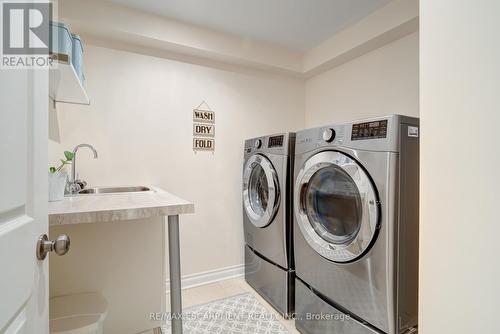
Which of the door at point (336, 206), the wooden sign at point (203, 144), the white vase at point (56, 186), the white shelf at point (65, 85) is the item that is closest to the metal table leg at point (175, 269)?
the white vase at point (56, 186)

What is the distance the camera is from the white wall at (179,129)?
1937 mm

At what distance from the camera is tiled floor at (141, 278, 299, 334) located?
6.60ft

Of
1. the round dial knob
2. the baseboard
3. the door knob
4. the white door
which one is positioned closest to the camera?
the white door

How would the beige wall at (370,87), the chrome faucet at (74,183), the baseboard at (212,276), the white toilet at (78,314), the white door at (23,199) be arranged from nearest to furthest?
the white door at (23,199) → the white toilet at (78,314) → the chrome faucet at (74,183) → the beige wall at (370,87) → the baseboard at (212,276)

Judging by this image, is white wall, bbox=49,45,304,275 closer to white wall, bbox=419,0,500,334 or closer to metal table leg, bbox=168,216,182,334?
metal table leg, bbox=168,216,182,334

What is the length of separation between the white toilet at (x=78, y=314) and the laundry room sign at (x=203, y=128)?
1385mm

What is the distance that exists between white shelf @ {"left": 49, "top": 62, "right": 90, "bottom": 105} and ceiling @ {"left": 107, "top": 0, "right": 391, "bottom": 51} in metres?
0.81

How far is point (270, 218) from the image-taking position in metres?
1.89

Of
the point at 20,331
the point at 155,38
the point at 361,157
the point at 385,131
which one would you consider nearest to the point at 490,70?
the point at 385,131

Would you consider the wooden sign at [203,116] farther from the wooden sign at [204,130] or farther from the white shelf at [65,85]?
the white shelf at [65,85]

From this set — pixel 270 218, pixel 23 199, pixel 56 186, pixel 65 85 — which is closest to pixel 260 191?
pixel 270 218

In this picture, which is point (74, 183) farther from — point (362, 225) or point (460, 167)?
point (460, 167)

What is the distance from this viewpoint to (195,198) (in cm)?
231

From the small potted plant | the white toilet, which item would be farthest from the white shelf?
the white toilet
